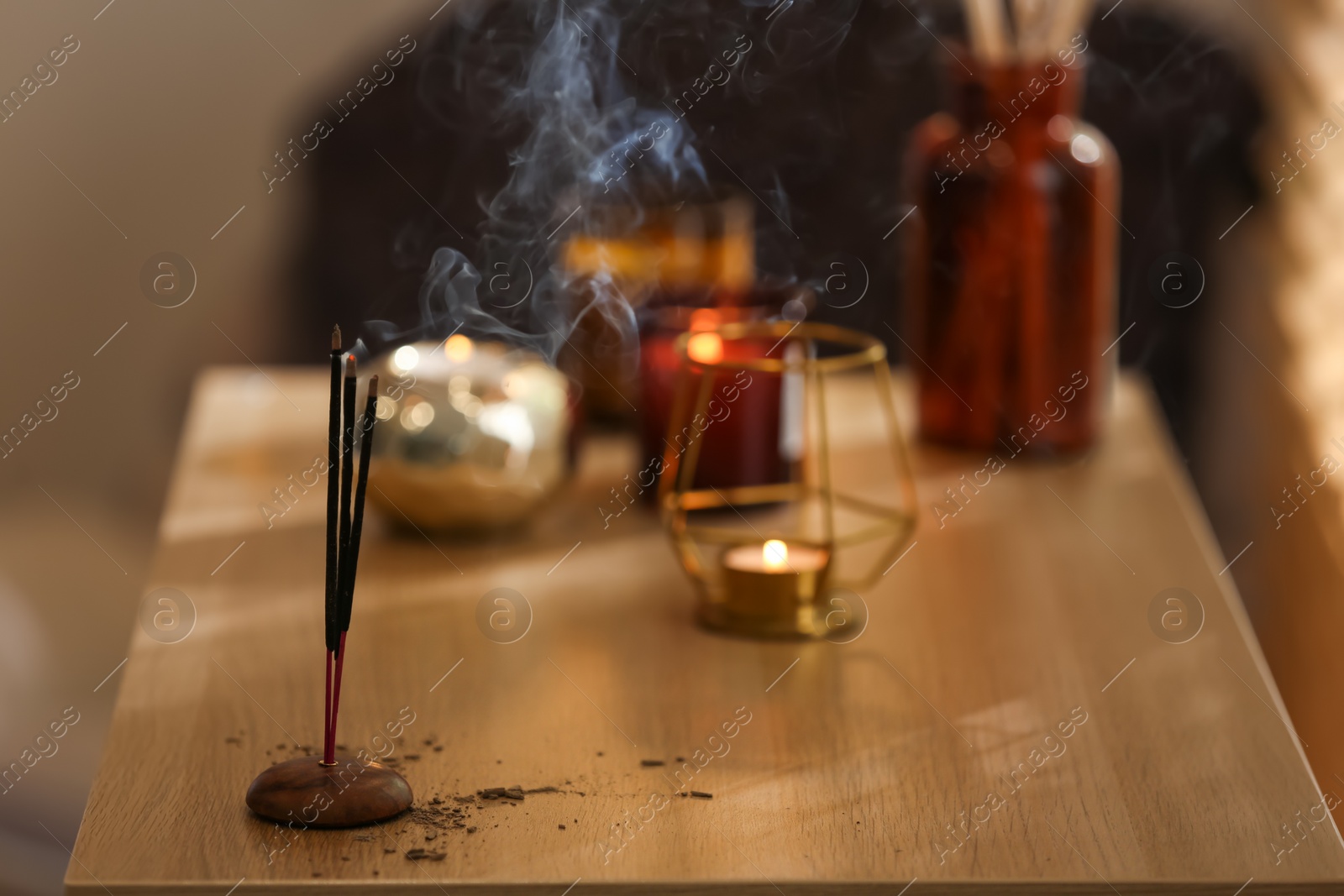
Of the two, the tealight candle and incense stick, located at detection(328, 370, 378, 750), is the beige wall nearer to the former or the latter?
the tealight candle

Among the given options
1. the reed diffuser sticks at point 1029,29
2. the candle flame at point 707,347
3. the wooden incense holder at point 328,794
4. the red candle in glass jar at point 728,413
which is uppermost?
the reed diffuser sticks at point 1029,29

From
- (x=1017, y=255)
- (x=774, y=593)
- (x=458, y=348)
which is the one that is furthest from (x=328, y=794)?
(x=1017, y=255)

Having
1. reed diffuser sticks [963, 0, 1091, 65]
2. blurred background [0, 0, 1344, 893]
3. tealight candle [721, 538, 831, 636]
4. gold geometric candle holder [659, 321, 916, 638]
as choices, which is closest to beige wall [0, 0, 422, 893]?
blurred background [0, 0, 1344, 893]

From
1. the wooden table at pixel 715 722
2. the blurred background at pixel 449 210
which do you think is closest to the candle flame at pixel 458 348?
the wooden table at pixel 715 722

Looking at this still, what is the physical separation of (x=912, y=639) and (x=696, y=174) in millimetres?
1466

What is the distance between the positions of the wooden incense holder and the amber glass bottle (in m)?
0.76

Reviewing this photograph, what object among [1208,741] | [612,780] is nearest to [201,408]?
[612,780]

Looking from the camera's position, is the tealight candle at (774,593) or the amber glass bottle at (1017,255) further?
the amber glass bottle at (1017,255)

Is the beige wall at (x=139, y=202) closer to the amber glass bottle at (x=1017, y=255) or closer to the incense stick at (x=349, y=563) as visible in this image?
the amber glass bottle at (x=1017, y=255)

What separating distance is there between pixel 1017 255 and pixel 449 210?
1.34 m

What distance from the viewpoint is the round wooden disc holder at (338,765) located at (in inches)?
26.1

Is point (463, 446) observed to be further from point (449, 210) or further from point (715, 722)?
point (449, 210)

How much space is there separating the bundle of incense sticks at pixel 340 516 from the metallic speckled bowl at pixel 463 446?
1.06ft

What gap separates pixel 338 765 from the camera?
691mm
